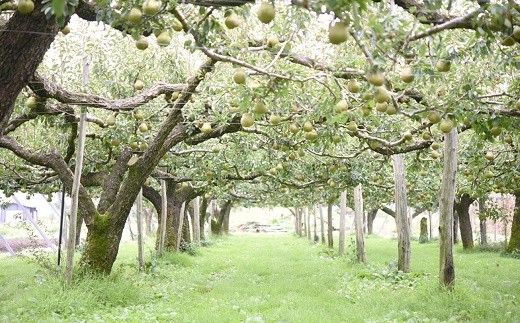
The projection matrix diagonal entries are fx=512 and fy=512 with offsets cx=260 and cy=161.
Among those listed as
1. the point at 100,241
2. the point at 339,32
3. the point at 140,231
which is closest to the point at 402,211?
the point at 140,231

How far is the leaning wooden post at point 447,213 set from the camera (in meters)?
8.59

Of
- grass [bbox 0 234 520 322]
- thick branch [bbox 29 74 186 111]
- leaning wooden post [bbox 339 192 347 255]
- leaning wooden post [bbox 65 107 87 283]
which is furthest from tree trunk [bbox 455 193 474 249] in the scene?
leaning wooden post [bbox 65 107 87 283]

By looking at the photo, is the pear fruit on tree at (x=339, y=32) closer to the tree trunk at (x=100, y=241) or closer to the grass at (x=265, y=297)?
the grass at (x=265, y=297)

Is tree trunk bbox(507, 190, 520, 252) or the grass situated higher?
tree trunk bbox(507, 190, 520, 252)

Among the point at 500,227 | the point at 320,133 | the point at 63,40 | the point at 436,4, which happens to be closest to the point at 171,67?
the point at 63,40

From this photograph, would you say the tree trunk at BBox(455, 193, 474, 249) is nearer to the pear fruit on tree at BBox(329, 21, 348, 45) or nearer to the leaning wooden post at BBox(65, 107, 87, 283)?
the leaning wooden post at BBox(65, 107, 87, 283)

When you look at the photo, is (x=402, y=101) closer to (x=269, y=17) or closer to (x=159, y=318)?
(x=269, y=17)

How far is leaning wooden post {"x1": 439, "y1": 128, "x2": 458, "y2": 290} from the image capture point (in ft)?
28.2

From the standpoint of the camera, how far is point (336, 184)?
14000mm

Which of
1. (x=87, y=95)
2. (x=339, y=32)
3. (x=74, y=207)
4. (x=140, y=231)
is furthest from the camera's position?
(x=140, y=231)

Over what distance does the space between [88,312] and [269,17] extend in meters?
6.26

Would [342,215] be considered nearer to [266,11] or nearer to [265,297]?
[265,297]

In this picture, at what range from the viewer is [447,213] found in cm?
867

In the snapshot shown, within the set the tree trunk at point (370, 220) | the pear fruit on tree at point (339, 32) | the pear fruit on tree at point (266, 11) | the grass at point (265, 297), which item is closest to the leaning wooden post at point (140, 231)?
the grass at point (265, 297)
